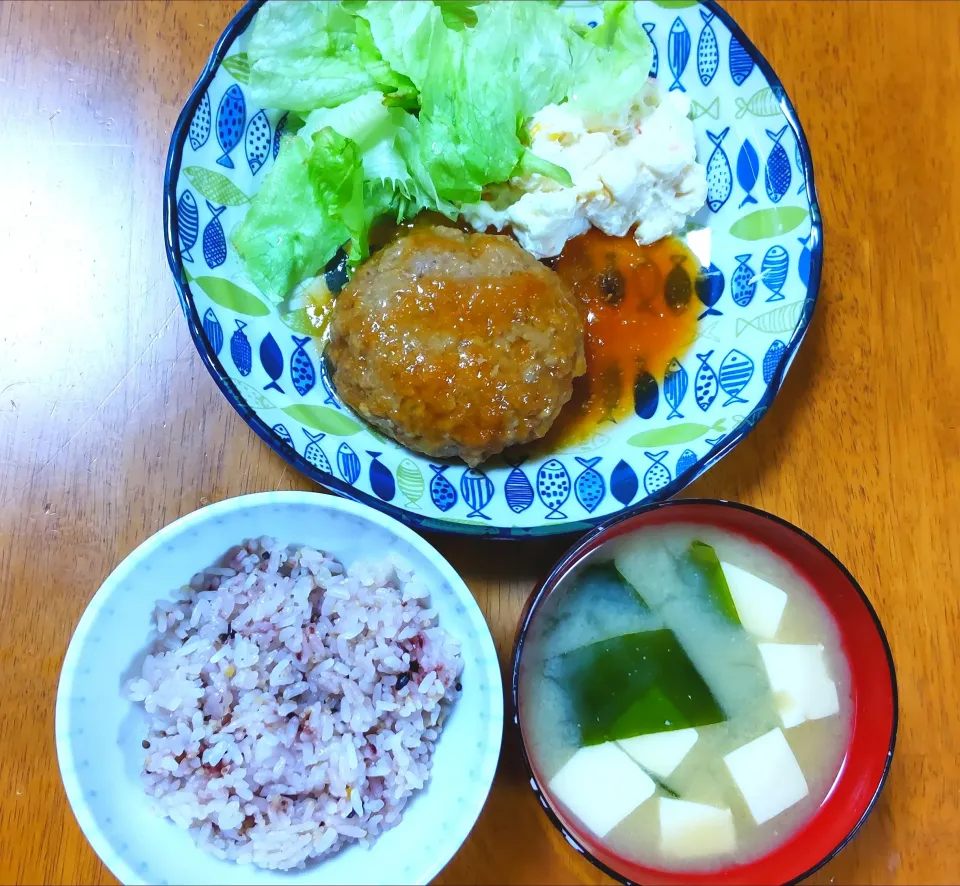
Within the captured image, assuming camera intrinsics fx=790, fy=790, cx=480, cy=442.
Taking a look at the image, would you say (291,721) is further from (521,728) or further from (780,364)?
(780,364)

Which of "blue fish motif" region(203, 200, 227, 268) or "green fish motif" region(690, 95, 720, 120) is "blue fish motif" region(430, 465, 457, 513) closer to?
"blue fish motif" region(203, 200, 227, 268)

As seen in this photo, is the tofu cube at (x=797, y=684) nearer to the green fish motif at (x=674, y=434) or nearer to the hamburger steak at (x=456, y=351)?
the green fish motif at (x=674, y=434)

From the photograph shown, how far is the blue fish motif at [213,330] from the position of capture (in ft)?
5.79

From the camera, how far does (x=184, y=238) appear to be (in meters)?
1.81

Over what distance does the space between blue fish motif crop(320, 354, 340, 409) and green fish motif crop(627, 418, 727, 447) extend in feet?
2.43

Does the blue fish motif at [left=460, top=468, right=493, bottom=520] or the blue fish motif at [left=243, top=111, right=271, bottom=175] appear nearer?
the blue fish motif at [left=460, top=468, right=493, bottom=520]

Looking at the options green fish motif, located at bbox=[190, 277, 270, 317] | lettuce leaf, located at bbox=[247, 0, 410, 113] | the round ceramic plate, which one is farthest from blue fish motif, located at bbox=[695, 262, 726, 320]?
green fish motif, located at bbox=[190, 277, 270, 317]

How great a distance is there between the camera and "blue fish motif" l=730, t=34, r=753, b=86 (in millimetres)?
1998

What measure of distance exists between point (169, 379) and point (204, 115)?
0.64m

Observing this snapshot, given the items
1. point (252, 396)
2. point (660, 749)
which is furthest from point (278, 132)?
point (660, 749)

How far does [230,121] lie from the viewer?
1921 mm

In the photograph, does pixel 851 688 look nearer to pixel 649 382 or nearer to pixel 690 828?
pixel 690 828

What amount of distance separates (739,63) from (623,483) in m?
1.12

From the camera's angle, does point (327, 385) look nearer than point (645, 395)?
Yes
